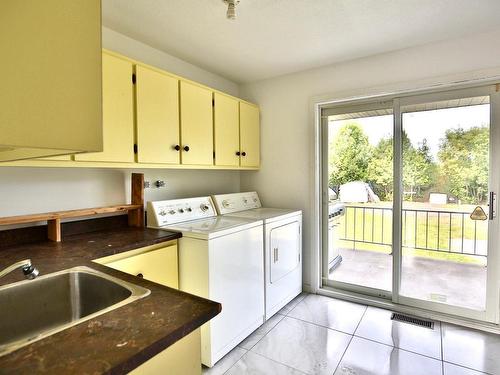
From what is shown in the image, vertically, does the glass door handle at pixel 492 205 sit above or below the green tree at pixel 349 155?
below

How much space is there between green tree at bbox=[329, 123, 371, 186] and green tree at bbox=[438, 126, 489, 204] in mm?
656

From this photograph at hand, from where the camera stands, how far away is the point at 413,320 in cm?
254

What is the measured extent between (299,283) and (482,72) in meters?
2.45

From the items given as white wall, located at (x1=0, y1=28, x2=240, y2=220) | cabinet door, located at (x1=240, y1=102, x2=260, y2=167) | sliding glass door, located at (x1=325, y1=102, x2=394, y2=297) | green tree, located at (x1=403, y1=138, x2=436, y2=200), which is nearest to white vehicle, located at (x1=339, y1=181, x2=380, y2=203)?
sliding glass door, located at (x1=325, y1=102, x2=394, y2=297)

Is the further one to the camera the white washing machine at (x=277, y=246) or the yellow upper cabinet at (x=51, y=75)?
the white washing machine at (x=277, y=246)

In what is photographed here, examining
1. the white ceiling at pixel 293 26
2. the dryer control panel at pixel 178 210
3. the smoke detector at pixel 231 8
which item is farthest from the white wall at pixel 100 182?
the smoke detector at pixel 231 8

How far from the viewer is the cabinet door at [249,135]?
3.02 meters

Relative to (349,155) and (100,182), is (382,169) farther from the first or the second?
(100,182)

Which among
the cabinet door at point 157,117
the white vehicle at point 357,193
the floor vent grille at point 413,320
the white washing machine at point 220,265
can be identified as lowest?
the floor vent grille at point 413,320

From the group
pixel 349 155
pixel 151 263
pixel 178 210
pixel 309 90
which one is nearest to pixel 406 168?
pixel 349 155

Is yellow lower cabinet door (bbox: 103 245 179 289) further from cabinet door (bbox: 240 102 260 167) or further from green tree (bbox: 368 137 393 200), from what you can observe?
green tree (bbox: 368 137 393 200)

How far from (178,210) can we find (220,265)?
2.03ft

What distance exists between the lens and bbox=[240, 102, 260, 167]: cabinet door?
3.02 metres

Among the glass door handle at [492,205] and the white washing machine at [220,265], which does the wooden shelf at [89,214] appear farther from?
the glass door handle at [492,205]
